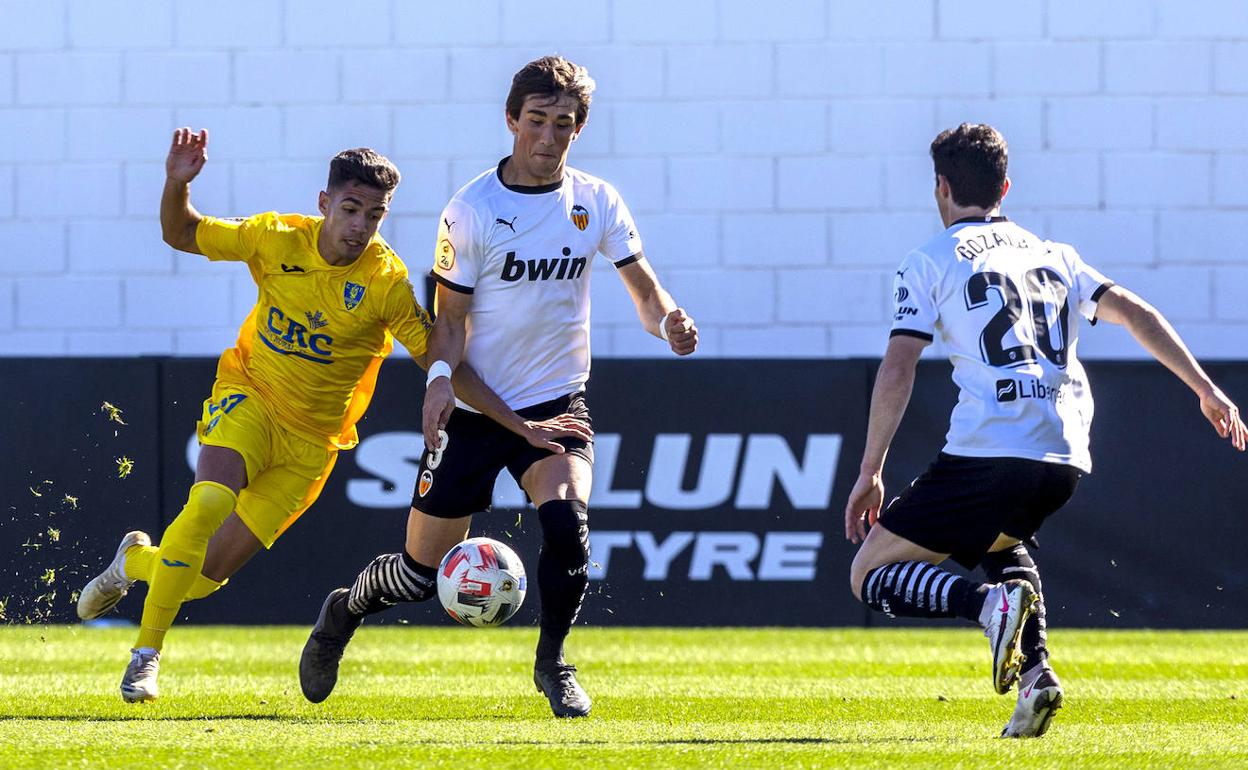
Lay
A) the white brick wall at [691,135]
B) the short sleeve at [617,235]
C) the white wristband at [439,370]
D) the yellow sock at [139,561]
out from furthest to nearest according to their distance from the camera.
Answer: the white brick wall at [691,135] < the yellow sock at [139,561] < the short sleeve at [617,235] < the white wristband at [439,370]

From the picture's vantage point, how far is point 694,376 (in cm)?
913

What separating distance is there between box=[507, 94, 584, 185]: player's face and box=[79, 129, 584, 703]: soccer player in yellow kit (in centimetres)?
42

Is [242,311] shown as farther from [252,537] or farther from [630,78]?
[252,537]

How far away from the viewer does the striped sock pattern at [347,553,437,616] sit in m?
5.79

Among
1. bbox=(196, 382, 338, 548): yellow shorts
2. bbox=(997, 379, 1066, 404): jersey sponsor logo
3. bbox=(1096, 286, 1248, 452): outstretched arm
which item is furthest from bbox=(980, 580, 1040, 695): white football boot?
bbox=(196, 382, 338, 548): yellow shorts

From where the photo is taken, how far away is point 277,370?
5.87 m

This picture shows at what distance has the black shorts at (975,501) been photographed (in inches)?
193

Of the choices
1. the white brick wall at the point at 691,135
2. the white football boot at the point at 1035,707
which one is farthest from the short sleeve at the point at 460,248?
the white brick wall at the point at 691,135

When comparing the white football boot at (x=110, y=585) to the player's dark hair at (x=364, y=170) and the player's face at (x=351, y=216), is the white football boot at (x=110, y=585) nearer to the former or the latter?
the player's face at (x=351, y=216)

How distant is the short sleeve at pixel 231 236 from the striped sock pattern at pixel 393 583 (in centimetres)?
107

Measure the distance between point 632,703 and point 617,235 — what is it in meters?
1.54

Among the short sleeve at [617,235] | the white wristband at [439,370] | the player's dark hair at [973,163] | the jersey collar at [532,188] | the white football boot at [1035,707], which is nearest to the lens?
the white football boot at [1035,707]

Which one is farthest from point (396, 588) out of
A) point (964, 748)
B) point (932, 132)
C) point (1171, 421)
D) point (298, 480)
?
point (932, 132)

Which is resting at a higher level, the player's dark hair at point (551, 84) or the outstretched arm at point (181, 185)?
the player's dark hair at point (551, 84)
